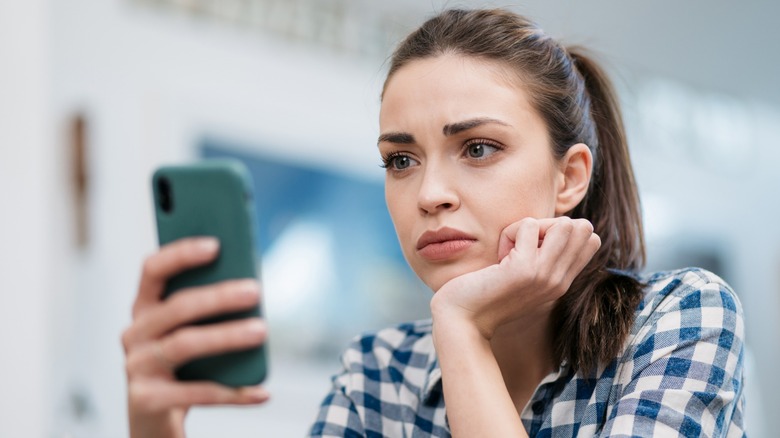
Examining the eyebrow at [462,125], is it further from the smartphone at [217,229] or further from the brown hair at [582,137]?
the smartphone at [217,229]

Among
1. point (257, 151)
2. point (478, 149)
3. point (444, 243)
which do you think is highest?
point (257, 151)

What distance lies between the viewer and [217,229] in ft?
3.21

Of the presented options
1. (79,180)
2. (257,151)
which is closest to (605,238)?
(79,180)

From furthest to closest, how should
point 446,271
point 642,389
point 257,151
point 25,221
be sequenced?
point 257,151, point 25,221, point 446,271, point 642,389

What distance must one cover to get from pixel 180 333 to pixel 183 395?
0.08 metres

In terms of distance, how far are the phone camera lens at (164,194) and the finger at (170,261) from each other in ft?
0.17

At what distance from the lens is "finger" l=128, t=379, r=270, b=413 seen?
3.15 ft

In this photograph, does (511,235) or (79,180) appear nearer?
(511,235)

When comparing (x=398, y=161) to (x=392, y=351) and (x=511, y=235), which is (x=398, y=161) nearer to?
(x=511, y=235)

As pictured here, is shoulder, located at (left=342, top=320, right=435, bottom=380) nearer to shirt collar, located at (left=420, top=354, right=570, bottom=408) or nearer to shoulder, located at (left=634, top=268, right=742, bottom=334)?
shirt collar, located at (left=420, top=354, right=570, bottom=408)

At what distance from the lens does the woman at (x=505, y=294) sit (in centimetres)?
93

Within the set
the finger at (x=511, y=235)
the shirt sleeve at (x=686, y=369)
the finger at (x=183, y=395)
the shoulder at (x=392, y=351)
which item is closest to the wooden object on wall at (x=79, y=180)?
the shoulder at (x=392, y=351)

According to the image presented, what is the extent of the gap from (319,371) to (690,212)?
2301 millimetres

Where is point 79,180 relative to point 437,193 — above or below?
above
